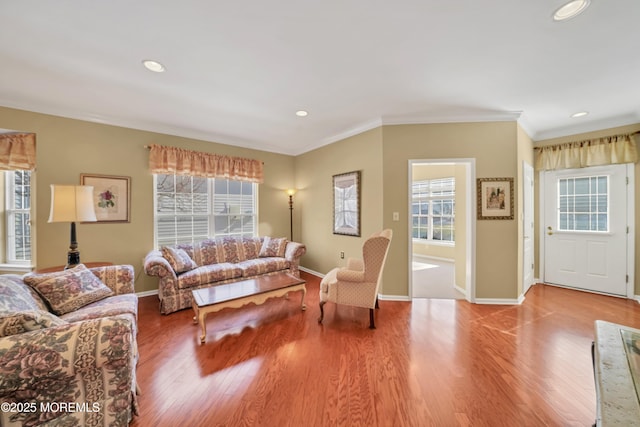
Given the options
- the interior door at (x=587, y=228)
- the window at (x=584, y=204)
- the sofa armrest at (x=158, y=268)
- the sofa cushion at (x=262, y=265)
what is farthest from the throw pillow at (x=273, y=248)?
the window at (x=584, y=204)

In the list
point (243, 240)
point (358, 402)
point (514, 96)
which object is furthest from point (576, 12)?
point (243, 240)

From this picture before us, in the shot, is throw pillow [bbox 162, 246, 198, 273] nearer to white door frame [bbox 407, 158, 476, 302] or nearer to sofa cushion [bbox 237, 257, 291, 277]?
sofa cushion [bbox 237, 257, 291, 277]

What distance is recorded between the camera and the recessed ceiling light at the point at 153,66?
2119 mm

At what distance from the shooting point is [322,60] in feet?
6.91

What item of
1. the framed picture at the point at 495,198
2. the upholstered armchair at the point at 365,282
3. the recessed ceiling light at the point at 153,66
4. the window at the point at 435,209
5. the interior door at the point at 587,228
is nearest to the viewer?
the recessed ceiling light at the point at 153,66

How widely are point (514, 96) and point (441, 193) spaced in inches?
139

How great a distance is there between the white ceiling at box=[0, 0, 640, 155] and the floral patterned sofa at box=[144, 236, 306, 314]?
2.03 m

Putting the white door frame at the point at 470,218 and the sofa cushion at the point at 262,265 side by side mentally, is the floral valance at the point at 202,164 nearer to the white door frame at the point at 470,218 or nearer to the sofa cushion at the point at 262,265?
the sofa cushion at the point at 262,265

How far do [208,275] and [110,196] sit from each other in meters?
1.88

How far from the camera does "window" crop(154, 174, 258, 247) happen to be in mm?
3914

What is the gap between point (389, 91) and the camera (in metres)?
2.65

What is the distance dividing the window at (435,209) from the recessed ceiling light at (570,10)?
4.51 metres

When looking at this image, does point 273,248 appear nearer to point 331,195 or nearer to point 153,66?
point 331,195

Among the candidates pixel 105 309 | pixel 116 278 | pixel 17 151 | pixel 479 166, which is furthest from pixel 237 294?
pixel 479 166
